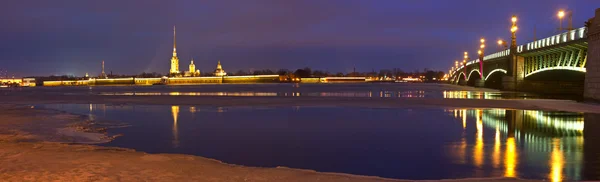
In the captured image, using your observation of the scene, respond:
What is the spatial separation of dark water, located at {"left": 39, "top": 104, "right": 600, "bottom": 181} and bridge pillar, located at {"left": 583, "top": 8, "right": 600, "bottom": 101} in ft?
27.8

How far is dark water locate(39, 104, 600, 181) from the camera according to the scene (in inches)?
394

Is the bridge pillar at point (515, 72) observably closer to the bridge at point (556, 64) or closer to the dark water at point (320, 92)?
the bridge at point (556, 64)

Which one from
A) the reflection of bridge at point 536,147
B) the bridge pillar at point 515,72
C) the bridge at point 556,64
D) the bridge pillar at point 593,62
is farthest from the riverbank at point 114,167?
the bridge pillar at point 515,72

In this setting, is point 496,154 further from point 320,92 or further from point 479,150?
point 320,92

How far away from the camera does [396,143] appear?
13844mm

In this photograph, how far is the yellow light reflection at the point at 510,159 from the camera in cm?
944

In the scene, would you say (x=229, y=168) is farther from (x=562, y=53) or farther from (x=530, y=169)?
(x=562, y=53)

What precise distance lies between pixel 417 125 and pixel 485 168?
9.00 meters

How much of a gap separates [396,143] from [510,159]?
11.7ft

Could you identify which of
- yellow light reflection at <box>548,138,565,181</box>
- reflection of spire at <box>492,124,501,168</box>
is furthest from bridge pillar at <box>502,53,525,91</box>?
yellow light reflection at <box>548,138,565,181</box>

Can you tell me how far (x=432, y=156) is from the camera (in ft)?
37.9

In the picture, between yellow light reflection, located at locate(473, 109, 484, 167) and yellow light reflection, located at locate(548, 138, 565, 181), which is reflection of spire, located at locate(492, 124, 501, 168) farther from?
yellow light reflection, located at locate(548, 138, 565, 181)

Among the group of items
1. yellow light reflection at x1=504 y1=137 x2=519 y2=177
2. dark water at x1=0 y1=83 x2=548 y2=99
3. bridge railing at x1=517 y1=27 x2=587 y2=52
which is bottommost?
yellow light reflection at x1=504 y1=137 x2=519 y2=177

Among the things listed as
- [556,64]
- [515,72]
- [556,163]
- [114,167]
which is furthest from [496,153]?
[515,72]
